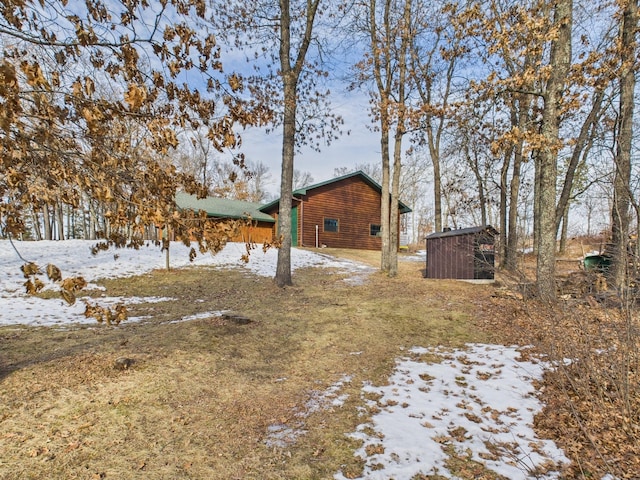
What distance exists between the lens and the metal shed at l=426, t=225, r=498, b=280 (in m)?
10.8

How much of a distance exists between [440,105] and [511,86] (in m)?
1.57

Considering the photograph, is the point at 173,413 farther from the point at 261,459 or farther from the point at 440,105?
the point at 440,105

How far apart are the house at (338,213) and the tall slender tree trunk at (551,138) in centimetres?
1672

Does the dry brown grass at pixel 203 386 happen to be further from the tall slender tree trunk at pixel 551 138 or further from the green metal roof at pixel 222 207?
the green metal roof at pixel 222 207

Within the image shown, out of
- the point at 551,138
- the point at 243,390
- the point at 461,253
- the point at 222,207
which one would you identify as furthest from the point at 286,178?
the point at 222,207

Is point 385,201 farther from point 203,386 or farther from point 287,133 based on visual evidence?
point 203,386

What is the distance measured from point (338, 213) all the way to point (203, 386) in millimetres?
21474

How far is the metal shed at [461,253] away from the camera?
35.5ft

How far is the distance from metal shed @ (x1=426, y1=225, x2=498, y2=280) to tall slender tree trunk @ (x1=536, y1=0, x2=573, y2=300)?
8.65 feet

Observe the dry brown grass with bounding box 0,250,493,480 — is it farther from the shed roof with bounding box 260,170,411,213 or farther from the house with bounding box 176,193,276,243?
the house with bounding box 176,193,276,243

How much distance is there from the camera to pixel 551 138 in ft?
23.3

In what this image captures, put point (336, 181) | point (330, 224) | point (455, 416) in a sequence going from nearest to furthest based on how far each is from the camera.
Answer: point (455, 416), point (330, 224), point (336, 181)

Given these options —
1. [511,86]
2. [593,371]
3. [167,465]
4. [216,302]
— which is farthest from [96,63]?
[511,86]

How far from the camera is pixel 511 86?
7875 mm
